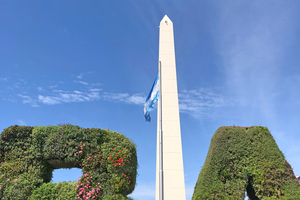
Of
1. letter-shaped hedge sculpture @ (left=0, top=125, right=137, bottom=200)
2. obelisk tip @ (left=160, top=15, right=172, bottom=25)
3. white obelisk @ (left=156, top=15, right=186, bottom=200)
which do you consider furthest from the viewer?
obelisk tip @ (left=160, top=15, right=172, bottom=25)

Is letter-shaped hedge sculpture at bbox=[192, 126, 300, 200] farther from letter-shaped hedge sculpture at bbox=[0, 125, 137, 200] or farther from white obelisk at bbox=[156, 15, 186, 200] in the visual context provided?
letter-shaped hedge sculpture at bbox=[0, 125, 137, 200]

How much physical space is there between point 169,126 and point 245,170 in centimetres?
514

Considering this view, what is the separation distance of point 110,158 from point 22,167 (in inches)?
172

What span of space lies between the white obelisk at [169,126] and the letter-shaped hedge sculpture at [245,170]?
1.84 metres

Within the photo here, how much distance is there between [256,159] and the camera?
11.6 metres

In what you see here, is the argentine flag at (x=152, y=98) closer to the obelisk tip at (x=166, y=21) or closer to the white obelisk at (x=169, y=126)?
the white obelisk at (x=169, y=126)

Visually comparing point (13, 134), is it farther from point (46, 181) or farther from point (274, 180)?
point (274, 180)

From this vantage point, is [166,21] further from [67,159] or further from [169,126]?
[67,159]

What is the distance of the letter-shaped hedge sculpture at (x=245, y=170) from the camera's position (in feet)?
36.2

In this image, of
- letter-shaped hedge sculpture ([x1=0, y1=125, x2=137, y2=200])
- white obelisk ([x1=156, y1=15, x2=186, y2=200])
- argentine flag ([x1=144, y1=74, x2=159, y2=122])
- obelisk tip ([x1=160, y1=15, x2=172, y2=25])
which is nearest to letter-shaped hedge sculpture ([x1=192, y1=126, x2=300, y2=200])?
white obelisk ([x1=156, y1=15, x2=186, y2=200])

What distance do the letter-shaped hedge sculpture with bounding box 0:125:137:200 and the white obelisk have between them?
2.69 metres

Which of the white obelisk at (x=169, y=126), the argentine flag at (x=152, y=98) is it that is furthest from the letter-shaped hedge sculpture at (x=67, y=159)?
the white obelisk at (x=169, y=126)

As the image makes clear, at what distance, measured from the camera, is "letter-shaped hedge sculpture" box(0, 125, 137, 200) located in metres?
10.7

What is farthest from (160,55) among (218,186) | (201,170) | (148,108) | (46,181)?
(46,181)
